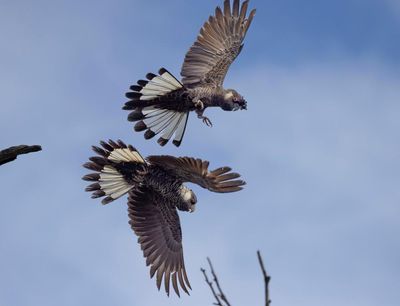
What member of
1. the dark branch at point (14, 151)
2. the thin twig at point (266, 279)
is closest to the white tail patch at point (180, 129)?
the dark branch at point (14, 151)

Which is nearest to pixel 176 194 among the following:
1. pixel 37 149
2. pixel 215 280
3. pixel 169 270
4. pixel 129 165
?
pixel 129 165

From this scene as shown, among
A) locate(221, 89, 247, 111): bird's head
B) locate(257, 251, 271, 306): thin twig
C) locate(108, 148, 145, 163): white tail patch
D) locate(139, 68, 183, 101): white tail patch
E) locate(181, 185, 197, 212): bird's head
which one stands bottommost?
locate(257, 251, 271, 306): thin twig

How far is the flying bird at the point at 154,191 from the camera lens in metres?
10.7

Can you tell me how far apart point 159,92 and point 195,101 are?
0.78m

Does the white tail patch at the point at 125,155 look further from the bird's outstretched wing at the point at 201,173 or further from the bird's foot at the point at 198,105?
the bird's foot at the point at 198,105

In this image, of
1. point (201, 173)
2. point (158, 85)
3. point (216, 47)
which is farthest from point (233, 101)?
point (201, 173)

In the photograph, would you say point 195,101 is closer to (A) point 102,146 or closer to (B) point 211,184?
(A) point 102,146

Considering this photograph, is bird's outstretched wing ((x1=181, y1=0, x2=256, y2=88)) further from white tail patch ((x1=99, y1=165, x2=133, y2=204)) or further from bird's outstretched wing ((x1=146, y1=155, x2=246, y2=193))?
bird's outstretched wing ((x1=146, y1=155, x2=246, y2=193))

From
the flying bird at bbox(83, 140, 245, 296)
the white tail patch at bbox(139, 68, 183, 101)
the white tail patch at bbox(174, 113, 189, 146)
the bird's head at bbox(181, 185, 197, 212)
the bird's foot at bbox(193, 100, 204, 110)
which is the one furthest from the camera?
the bird's foot at bbox(193, 100, 204, 110)

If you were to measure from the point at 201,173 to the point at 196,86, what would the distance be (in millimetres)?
3951

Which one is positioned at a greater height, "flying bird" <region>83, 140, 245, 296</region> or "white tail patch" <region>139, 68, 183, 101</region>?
"white tail patch" <region>139, 68, 183, 101</region>

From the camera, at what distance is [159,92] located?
12375 millimetres

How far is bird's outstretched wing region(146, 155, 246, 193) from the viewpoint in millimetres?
9297

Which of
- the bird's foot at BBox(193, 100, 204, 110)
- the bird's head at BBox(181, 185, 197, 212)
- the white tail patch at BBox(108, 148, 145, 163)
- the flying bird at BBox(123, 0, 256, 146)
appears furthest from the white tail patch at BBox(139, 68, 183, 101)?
the bird's head at BBox(181, 185, 197, 212)
